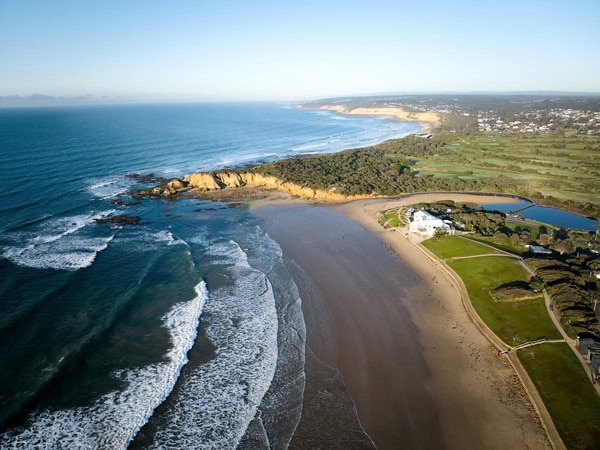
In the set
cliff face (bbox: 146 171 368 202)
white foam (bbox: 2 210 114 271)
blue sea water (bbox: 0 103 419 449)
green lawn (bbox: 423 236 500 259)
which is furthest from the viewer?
cliff face (bbox: 146 171 368 202)

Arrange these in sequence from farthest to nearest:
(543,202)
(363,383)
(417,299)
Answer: (543,202)
(417,299)
(363,383)

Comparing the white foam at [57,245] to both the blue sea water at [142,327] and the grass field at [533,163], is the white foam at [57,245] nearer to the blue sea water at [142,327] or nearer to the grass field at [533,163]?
the blue sea water at [142,327]

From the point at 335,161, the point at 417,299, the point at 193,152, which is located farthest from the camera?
the point at 193,152

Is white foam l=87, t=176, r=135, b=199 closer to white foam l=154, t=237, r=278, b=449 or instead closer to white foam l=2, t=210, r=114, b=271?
white foam l=2, t=210, r=114, b=271

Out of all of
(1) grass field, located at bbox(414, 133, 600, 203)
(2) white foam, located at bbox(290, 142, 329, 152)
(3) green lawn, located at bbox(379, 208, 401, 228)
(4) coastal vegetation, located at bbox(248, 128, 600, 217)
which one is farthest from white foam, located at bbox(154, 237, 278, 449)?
(2) white foam, located at bbox(290, 142, 329, 152)

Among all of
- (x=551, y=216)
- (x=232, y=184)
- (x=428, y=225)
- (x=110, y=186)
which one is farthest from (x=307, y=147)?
(x=428, y=225)

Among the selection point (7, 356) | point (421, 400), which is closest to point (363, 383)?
point (421, 400)

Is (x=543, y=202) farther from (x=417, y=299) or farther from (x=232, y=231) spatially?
(x=232, y=231)
